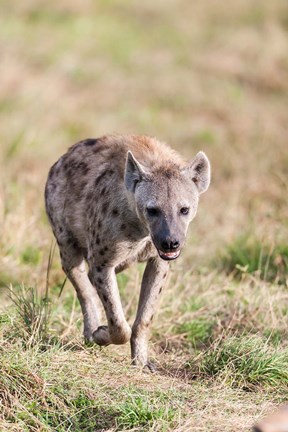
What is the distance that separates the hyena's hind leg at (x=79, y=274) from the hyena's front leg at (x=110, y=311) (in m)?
0.49

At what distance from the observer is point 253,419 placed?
474 cm

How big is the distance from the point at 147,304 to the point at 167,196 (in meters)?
0.75

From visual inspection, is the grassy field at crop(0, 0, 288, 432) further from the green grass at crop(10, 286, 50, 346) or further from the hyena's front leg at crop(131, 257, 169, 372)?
the hyena's front leg at crop(131, 257, 169, 372)

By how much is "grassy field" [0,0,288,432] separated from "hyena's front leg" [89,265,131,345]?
0.38 feet

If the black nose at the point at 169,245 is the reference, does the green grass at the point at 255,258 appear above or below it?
below

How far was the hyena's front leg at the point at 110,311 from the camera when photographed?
550 centimetres

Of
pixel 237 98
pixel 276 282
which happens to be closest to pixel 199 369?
pixel 276 282

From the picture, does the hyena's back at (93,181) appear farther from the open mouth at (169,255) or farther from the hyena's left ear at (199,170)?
the open mouth at (169,255)

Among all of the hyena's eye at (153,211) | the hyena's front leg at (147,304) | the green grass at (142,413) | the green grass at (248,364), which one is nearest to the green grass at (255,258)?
the hyena's front leg at (147,304)

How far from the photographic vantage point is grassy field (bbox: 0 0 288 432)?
484cm

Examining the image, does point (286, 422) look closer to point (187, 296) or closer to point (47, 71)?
point (187, 296)

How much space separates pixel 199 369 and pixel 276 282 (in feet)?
5.29

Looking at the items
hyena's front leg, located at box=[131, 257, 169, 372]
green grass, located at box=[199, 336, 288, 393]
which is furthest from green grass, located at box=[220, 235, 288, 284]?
green grass, located at box=[199, 336, 288, 393]

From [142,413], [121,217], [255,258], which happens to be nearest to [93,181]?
→ [121,217]
